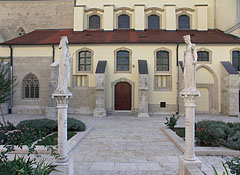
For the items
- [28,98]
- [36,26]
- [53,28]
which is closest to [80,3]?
[53,28]

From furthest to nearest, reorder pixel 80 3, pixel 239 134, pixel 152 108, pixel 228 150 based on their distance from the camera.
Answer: pixel 80 3
pixel 152 108
pixel 239 134
pixel 228 150

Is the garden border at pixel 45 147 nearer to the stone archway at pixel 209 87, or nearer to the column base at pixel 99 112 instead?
the column base at pixel 99 112

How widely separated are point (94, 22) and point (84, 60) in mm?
6595

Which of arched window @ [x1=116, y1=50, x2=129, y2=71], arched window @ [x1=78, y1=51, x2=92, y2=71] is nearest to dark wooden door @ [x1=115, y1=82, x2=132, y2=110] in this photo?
arched window @ [x1=116, y1=50, x2=129, y2=71]

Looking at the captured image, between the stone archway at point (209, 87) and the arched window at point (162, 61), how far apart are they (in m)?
3.10

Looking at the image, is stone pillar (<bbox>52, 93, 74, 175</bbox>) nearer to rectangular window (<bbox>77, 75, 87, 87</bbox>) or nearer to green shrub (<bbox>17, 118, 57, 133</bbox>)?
green shrub (<bbox>17, 118, 57, 133</bbox>)

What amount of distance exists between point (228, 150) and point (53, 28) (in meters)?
23.7

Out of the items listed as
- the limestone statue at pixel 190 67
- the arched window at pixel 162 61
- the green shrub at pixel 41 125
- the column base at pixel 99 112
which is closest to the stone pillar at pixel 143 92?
the arched window at pixel 162 61

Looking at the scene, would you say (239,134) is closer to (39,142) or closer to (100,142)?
(100,142)

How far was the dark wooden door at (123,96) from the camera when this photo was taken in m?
17.6

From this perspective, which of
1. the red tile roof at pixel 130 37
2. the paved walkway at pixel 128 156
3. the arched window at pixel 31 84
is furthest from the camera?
the arched window at pixel 31 84

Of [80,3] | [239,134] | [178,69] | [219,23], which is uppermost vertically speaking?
[80,3]

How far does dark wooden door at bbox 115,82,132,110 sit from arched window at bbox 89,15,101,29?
9.06 metres

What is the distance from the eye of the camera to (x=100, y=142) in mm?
7910
